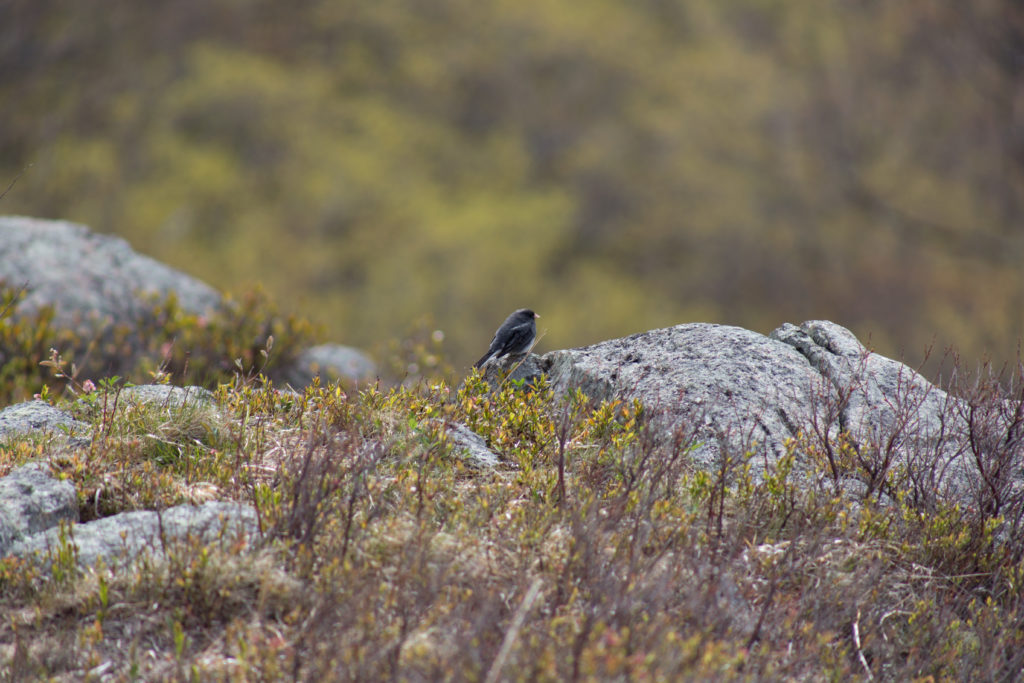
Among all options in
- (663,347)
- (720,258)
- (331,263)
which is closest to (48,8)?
(331,263)

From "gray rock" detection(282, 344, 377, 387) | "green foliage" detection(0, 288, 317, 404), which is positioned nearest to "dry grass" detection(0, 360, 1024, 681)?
"green foliage" detection(0, 288, 317, 404)

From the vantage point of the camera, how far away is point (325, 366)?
36.8 feet

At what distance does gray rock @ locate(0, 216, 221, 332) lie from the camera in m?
10.1

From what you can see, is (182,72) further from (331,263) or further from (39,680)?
(39,680)

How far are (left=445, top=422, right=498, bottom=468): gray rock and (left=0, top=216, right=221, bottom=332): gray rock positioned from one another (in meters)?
6.28

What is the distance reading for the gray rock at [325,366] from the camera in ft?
36.1

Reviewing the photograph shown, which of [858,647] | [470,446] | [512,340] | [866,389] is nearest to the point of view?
[858,647]

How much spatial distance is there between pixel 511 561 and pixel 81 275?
853 centimetres

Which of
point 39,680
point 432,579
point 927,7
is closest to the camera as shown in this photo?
point 39,680

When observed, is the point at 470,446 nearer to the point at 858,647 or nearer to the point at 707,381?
the point at 707,381

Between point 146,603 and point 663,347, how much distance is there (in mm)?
3948

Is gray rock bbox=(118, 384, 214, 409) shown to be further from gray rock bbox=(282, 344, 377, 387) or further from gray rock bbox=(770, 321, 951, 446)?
gray rock bbox=(282, 344, 377, 387)

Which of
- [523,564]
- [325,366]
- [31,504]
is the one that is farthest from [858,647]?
[325,366]

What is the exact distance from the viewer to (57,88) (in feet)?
85.5
